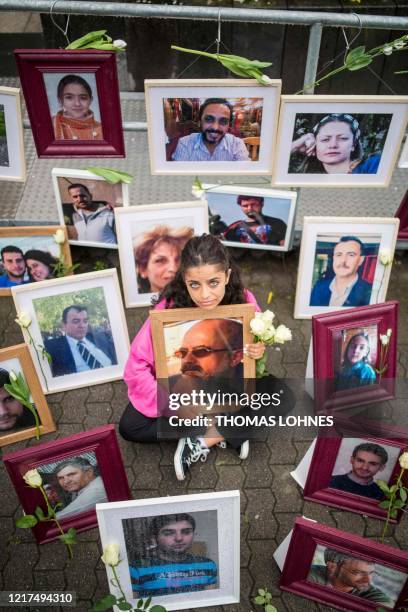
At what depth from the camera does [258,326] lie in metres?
2.17

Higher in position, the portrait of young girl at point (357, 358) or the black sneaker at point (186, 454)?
the portrait of young girl at point (357, 358)

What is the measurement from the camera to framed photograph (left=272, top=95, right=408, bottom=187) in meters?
2.75

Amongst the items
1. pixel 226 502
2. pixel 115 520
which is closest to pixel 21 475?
pixel 115 520

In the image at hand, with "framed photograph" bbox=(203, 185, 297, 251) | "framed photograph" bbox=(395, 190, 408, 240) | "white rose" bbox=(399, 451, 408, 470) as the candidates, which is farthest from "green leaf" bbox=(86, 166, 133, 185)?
"white rose" bbox=(399, 451, 408, 470)

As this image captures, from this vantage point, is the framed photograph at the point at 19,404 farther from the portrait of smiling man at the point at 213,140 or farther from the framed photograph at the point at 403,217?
the framed photograph at the point at 403,217

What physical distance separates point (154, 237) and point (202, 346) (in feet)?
3.46

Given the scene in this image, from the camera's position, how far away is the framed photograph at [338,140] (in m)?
2.75

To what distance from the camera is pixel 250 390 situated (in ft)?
8.04

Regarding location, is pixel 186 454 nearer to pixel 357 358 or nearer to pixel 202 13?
pixel 357 358

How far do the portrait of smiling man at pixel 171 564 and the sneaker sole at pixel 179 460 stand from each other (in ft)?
1.83

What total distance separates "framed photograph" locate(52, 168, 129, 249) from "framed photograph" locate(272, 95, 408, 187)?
1.02 metres

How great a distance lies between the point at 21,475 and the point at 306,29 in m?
3.57

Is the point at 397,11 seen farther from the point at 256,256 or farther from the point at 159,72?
the point at 256,256

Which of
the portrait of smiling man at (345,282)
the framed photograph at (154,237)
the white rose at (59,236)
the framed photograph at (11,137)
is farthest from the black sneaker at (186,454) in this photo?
the framed photograph at (11,137)
